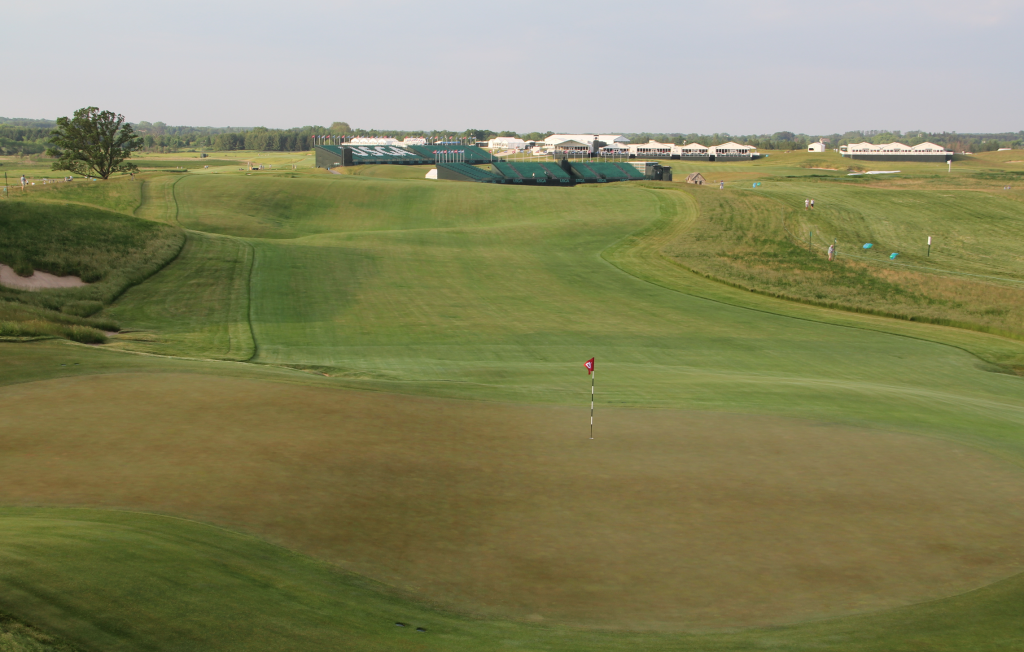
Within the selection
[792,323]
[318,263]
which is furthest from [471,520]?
[318,263]

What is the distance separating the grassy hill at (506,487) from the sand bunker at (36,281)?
4815 mm

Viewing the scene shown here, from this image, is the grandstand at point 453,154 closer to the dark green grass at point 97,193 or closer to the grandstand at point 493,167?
the grandstand at point 493,167

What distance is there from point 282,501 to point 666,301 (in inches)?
1303

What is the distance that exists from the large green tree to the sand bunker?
2215 inches

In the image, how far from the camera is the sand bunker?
1403 inches

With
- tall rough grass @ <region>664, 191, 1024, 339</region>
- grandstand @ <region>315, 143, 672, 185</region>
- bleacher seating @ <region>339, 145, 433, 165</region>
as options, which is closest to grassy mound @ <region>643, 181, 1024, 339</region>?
tall rough grass @ <region>664, 191, 1024, 339</region>

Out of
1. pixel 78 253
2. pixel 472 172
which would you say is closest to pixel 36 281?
pixel 78 253

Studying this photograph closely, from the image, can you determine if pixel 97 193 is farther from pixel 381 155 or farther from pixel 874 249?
pixel 381 155

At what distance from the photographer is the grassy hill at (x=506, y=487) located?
9.66 meters

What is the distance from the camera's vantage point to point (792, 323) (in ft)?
128

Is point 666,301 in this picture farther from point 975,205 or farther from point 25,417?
point 975,205

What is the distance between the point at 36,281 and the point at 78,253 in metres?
4.09

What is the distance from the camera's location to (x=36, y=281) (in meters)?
36.7

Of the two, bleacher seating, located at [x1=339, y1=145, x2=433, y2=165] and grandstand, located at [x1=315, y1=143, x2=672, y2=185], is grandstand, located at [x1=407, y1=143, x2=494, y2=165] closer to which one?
grandstand, located at [x1=315, y1=143, x2=672, y2=185]
